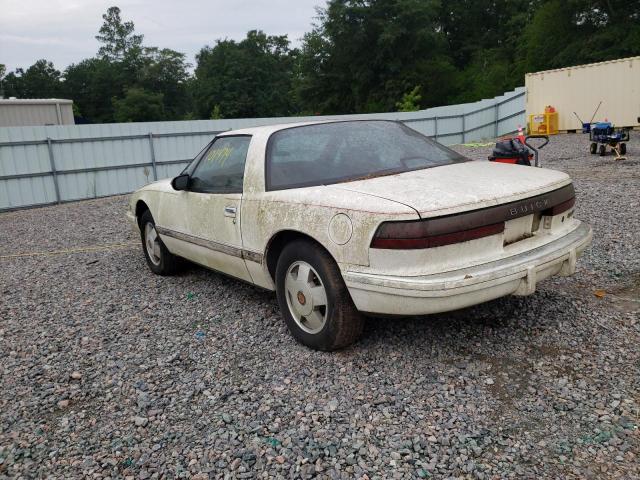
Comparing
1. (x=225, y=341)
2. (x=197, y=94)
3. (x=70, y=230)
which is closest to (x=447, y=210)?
(x=225, y=341)

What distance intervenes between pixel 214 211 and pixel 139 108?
218 feet

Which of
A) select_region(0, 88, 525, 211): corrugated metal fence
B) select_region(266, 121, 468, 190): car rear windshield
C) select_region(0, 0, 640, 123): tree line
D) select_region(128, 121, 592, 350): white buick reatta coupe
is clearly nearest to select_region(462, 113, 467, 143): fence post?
select_region(0, 88, 525, 211): corrugated metal fence

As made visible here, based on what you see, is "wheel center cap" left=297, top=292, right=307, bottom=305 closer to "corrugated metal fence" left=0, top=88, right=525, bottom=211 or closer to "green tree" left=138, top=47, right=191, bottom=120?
"corrugated metal fence" left=0, top=88, right=525, bottom=211

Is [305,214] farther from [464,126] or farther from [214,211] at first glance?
[464,126]

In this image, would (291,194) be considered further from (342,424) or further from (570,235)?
(570,235)

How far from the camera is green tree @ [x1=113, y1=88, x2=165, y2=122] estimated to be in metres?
64.9

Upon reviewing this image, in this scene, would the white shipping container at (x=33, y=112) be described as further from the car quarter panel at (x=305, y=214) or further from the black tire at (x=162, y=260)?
the car quarter panel at (x=305, y=214)

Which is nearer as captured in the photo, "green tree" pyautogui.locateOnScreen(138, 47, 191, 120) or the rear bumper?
the rear bumper

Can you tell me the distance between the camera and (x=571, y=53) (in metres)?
35.6

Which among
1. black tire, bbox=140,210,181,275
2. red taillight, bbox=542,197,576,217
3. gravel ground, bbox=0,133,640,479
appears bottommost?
gravel ground, bbox=0,133,640,479

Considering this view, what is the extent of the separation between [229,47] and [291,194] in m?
78.3

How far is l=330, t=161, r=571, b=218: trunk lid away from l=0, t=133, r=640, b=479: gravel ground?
95 cm

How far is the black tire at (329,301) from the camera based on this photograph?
3127 mm

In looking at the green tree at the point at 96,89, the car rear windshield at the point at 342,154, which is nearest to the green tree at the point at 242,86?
the green tree at the point at 96,89
